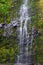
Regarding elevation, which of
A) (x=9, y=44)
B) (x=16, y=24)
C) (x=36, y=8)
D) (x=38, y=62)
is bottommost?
(x=38, y=62)

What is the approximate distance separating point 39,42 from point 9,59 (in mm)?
653

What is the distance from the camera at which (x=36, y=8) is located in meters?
4.28

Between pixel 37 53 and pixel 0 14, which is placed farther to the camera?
pixel 0 14

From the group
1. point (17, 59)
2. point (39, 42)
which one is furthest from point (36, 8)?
point (17, 59)

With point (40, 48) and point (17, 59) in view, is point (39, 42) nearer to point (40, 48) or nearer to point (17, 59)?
point (40, 48)

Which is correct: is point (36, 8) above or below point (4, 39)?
above

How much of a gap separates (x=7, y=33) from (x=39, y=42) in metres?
0.66

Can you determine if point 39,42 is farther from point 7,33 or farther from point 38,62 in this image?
point 7,33

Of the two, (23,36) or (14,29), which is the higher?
(14,29)

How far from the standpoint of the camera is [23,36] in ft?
13.9

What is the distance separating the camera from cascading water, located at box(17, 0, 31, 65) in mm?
4113

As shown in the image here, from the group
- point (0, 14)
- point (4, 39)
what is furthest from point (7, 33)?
point (0, 14)

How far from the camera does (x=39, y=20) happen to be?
13.8 feet

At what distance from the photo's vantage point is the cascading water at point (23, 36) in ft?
13.5
